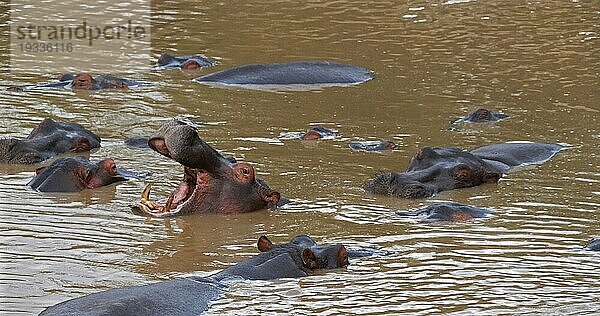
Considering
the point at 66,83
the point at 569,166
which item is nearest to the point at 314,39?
the point at 66,83

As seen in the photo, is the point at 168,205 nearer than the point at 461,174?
Yes

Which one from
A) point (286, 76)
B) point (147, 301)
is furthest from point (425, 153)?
point (286, 76)

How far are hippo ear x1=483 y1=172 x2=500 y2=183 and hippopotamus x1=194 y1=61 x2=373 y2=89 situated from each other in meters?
3.40

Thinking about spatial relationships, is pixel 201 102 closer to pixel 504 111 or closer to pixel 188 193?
pixel 504 111

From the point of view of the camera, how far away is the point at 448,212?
6355 millimetres

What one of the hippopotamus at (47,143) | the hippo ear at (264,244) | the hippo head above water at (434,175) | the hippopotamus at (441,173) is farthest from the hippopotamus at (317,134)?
the hippo ear at (264,244)

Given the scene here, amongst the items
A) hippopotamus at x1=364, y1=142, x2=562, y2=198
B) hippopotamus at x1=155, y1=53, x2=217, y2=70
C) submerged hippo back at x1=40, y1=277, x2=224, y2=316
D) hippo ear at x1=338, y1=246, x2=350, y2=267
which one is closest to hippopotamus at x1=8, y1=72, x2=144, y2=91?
hippopotamus at x1=155, y1=53, x2=217, y2=70

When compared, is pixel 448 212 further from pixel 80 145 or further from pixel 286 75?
pixel 286 75

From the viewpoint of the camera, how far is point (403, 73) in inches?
435

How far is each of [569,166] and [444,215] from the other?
5.55 ft

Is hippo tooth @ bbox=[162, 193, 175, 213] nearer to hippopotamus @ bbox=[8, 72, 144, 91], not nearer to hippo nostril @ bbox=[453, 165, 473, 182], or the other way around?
hippo nostril @ bbox=[453, 165, 473, 182]

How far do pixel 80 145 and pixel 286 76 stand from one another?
2994 mm

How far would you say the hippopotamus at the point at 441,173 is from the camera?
6984 millimetres

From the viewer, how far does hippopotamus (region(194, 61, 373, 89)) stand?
10547mm
